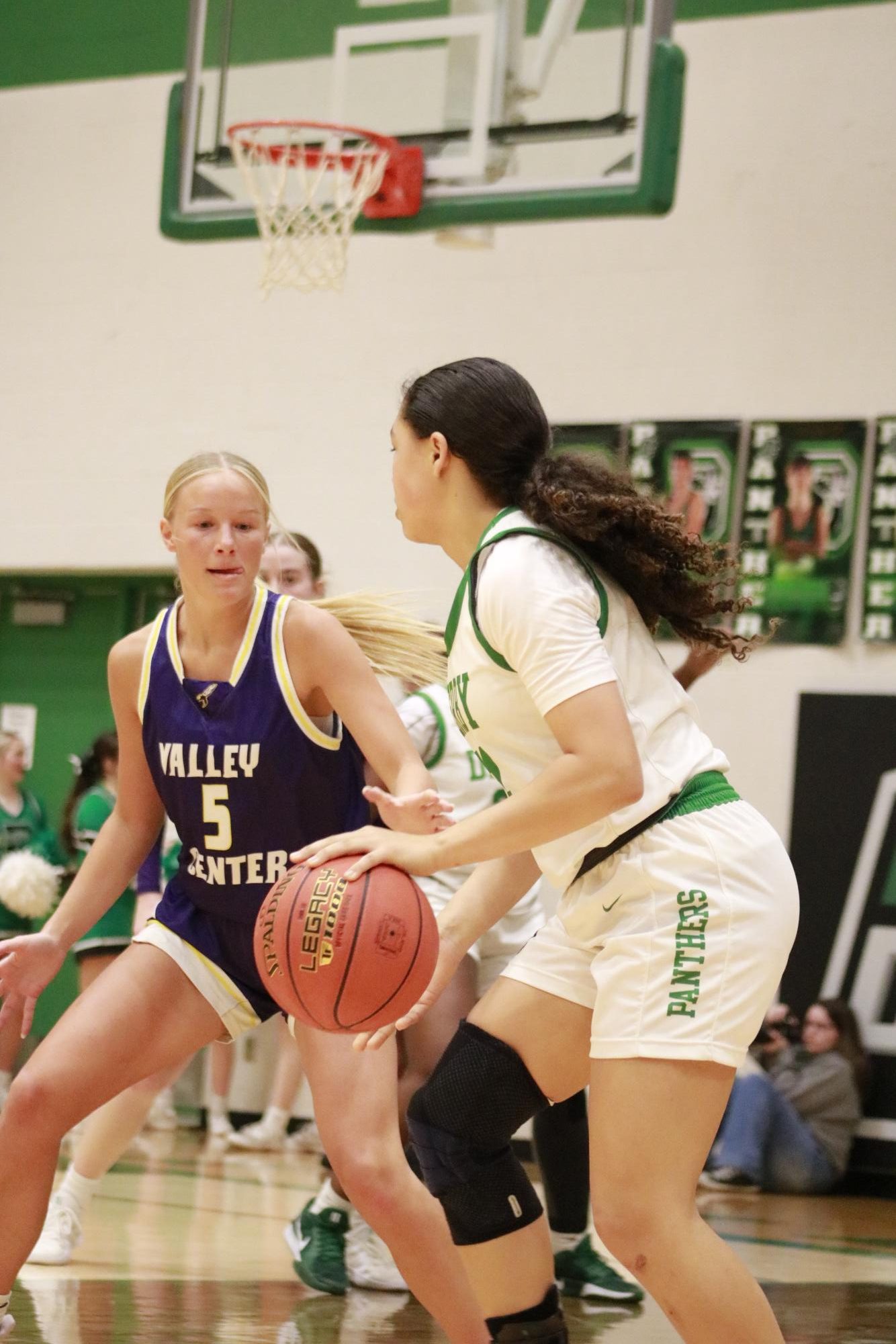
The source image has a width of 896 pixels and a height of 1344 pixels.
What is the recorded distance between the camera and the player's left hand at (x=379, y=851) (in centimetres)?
257

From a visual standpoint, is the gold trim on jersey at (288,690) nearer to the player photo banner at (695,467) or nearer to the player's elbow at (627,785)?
the player's elbow at (627,785)

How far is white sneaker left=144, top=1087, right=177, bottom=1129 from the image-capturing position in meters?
8.48

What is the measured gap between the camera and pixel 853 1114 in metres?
7.34

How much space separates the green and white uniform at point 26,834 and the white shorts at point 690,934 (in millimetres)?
5988

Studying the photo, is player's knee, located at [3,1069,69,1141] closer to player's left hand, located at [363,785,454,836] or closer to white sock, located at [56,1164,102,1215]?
player's left hand, located at [363,785,454,836]

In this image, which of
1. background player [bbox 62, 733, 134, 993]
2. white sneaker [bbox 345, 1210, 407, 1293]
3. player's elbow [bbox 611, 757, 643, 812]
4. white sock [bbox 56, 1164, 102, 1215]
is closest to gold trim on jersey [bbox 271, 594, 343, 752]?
player's elbow [bbox 611, 757, 643, 812]

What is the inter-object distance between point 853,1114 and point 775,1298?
109 inches

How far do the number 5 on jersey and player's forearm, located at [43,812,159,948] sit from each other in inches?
9.0

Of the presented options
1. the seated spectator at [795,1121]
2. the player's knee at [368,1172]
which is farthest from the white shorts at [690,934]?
the seated spectator at [795,1121]

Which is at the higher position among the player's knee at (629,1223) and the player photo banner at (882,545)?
the player photo banner at (882,545)

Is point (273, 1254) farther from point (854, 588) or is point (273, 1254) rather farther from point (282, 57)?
point (282, 57)

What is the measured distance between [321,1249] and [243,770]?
1857 mm

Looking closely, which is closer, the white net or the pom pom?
the white net

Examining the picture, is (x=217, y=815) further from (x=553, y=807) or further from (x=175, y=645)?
(x=553, y=807)
